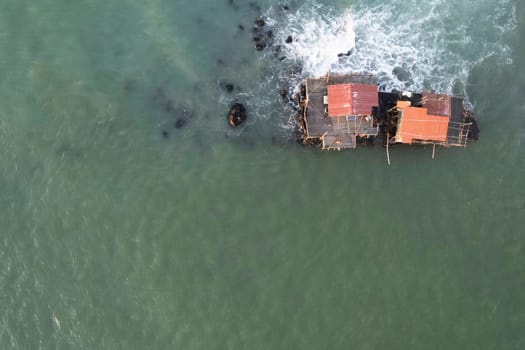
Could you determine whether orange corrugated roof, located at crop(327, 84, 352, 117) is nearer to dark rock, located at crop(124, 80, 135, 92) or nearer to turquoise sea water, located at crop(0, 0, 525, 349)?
turquoise sea water, located at crop(0, 0, 525, 349)

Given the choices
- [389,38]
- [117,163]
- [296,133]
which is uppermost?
[389,38]

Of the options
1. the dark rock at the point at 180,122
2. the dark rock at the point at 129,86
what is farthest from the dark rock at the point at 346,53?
the dark rock at the point at 129,86

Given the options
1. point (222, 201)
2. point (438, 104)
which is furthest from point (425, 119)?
point (222, 201)

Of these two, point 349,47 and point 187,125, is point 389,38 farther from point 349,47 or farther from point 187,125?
point 187,125

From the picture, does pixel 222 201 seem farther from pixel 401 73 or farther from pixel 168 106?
pixel 401 73

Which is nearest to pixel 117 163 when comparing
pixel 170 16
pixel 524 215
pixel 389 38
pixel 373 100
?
pixel 170 16

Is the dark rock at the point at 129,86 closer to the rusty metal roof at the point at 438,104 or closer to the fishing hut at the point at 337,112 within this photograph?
the fishing hut at the point at 337,112
